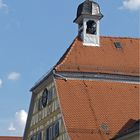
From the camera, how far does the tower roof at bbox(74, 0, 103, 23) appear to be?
46562mm

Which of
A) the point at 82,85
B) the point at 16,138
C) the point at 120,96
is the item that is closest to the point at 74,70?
the point at 82,85

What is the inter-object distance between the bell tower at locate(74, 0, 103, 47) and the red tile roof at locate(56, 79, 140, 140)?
5.00 m

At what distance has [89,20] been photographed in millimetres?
46719

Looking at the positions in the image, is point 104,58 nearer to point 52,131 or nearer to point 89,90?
point 89,90

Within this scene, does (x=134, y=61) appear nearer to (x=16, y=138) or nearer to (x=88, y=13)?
(x=88, y=13)

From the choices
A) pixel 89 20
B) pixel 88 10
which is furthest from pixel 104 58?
pixel 88 10

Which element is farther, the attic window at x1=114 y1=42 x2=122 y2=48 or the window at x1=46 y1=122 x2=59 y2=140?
the attic window at x1=114 y1=42 x2=122 y2=48

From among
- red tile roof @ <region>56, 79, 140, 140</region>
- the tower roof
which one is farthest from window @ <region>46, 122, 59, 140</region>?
the tower roof

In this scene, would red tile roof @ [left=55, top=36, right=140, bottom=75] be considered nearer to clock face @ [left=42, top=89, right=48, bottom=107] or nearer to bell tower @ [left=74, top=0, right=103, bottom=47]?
bell tower @ [left=74, top=0, right=103, bottom=47]

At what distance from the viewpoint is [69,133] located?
3825cm

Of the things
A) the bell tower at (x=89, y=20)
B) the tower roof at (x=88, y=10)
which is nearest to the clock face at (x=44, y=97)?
the bell tower at (x=89, y=20)

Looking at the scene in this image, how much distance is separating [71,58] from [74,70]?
1.76 metres

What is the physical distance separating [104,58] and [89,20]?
418 cm

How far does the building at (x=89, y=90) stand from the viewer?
130 feet
